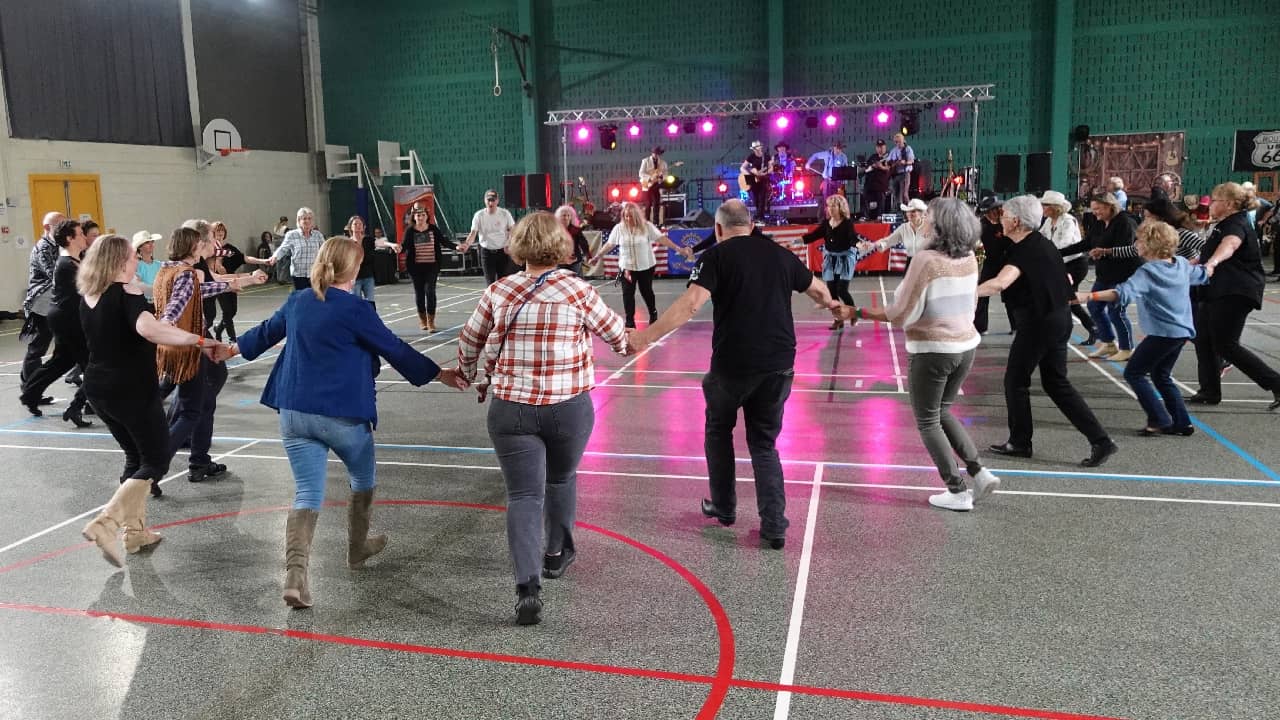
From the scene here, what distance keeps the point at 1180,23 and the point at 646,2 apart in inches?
469

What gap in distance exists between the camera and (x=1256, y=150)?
18.3 m

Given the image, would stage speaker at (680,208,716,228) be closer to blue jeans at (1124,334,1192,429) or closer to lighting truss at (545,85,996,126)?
lighting truss at (545,85,996,126)

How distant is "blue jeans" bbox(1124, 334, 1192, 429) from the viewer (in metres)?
6.27

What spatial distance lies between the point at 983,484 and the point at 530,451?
272cm

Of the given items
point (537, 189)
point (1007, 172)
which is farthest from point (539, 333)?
point (537, 189)

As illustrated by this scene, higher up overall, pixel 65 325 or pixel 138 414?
pixel 65 325

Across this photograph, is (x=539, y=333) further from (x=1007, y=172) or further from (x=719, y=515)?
(x=1007, y=172)

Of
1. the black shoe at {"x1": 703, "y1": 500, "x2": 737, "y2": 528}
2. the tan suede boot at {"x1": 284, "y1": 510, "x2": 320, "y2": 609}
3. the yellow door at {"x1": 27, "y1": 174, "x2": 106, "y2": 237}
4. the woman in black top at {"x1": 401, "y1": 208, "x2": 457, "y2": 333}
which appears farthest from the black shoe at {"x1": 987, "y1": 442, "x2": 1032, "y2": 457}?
the yellow door at {"x1": 27, "y1": 174, "x2": 106, "y2": 237}

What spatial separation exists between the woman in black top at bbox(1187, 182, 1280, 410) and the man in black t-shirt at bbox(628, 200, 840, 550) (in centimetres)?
435

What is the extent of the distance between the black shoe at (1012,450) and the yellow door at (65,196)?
1628cm

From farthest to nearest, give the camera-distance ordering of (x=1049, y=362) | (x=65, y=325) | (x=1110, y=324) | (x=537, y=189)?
1. (x=537, y=189)
2. (x=1110, y=324)
3. (x=65, y=325)
4. (x=1049, y=362)

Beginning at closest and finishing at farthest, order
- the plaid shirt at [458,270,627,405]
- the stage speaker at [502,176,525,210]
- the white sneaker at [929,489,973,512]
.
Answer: the plaid shirt at [458,270,627,405]
the white sneaker at [929,489,973,512]
the stage speaker at [502,176,525,210]

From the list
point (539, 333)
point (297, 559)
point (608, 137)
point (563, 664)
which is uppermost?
point (608, 137)

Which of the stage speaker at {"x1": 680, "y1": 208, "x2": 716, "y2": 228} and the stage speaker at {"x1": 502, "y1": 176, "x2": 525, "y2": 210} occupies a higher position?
the stage speaker at {"x1": 502, "y1": 176, "x2": 525, "y2": 210}
